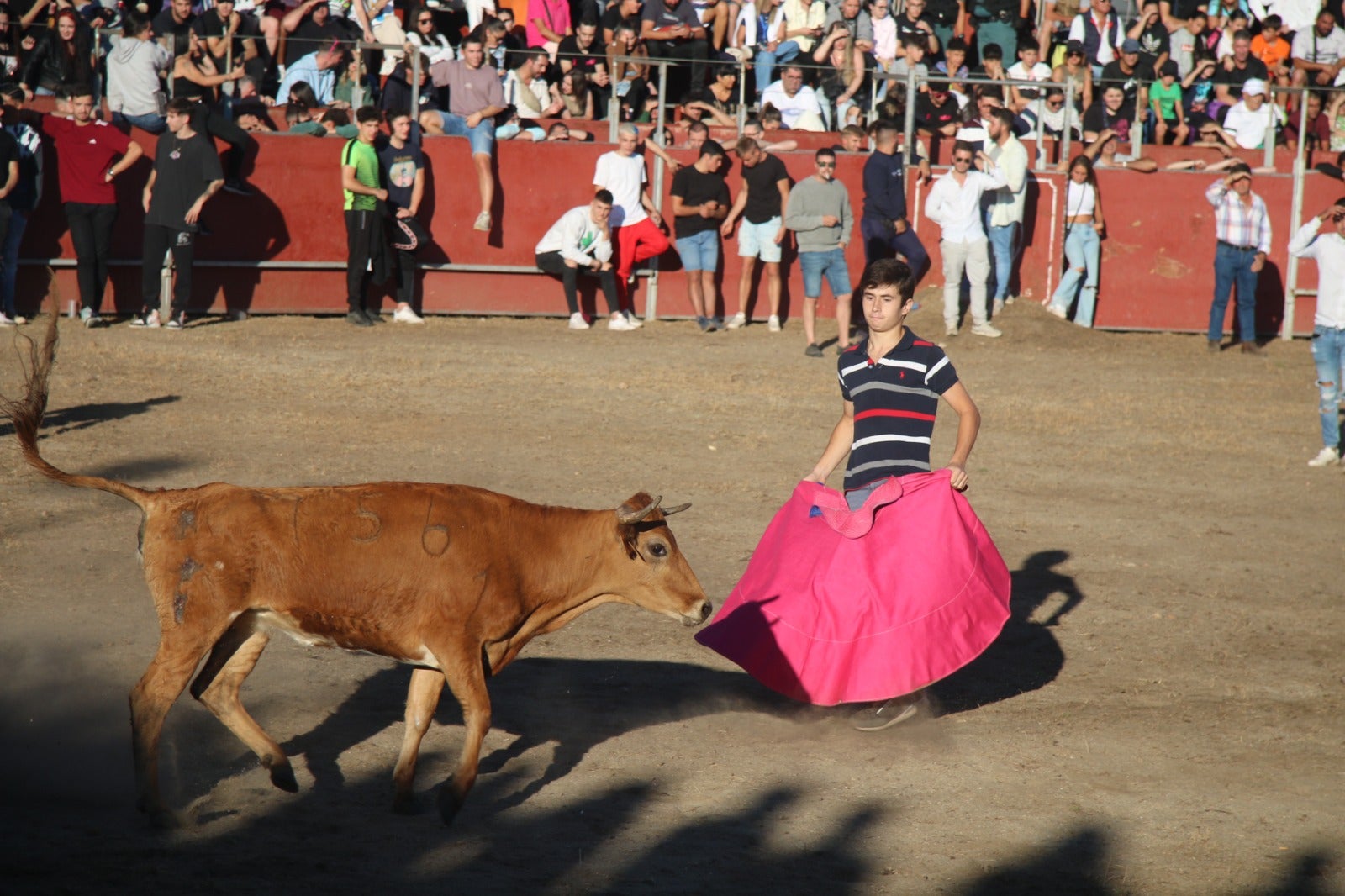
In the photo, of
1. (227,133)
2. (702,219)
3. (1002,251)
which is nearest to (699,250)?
(702,219)

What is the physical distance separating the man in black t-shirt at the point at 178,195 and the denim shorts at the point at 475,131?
3.13 m

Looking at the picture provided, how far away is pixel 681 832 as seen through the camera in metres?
5.14

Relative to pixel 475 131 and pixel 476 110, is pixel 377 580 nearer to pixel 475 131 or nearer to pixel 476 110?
pixel 475 131

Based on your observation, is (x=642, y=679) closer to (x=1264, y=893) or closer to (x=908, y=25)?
(x=1264, y=893)

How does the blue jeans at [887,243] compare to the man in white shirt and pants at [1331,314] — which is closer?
the man in white shirt and pants at [1331,314]

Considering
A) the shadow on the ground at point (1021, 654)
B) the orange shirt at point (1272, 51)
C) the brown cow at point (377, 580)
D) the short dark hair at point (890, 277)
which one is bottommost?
the shadow on the ground at point (1021, 654)

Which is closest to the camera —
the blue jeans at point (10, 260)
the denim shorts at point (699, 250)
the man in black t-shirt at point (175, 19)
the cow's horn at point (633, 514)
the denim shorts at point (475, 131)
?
the cow's horn at point (633, 514)

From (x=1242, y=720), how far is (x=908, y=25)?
15.2 meters

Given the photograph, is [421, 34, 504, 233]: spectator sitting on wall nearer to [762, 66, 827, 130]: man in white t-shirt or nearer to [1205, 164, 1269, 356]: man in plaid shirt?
[762, 66, 827, 130]: man in white t-shirt

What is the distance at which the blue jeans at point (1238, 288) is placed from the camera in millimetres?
17172

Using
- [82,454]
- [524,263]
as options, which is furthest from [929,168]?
[82,454]

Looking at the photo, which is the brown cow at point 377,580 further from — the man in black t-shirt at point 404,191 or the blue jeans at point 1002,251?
the blue jeans at point 1002,251

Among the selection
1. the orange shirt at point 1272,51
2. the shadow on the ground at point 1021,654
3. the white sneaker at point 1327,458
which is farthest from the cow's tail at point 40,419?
the orange shirt at point 1272,51

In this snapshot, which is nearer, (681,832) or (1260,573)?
(681,832)
